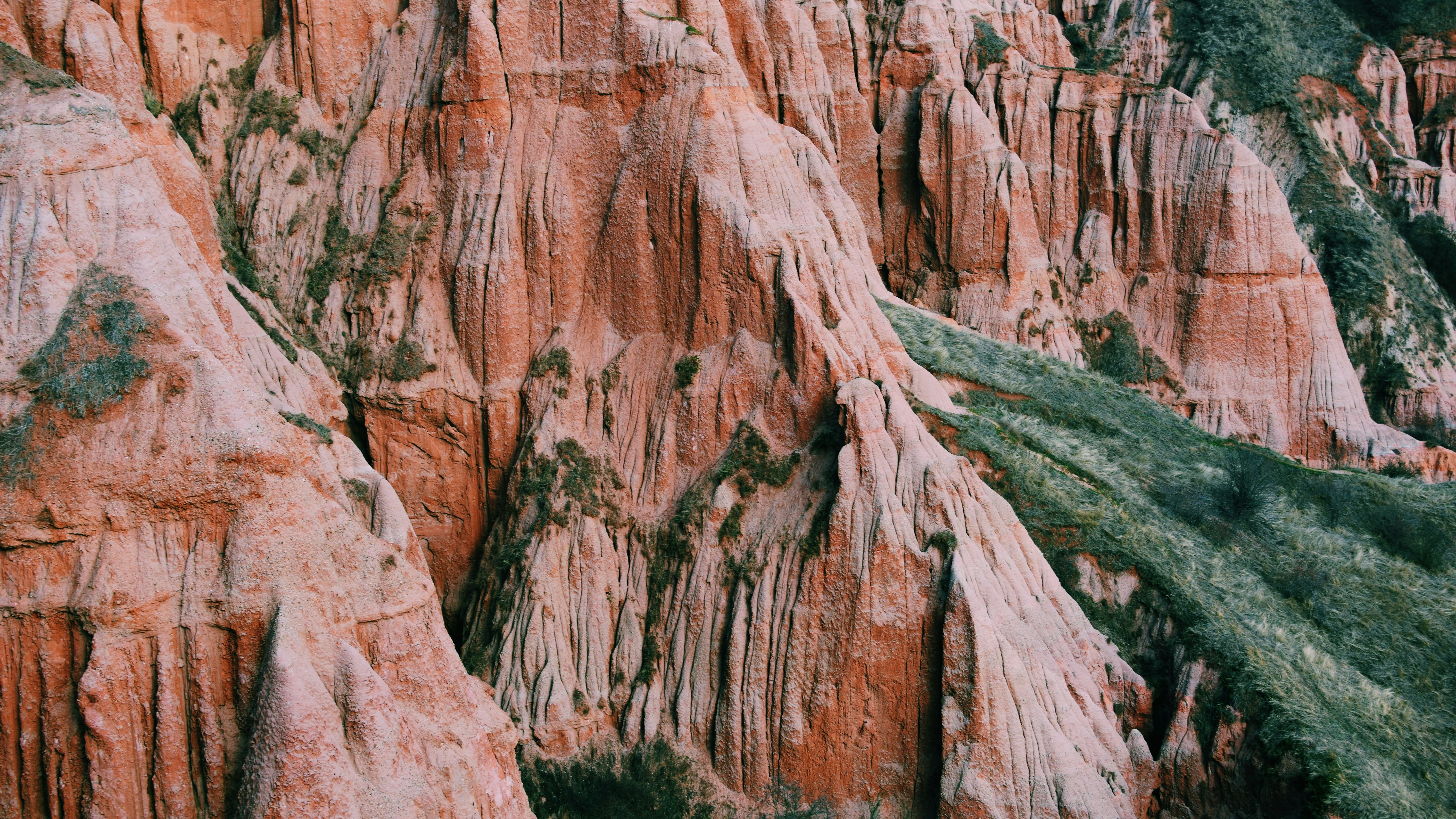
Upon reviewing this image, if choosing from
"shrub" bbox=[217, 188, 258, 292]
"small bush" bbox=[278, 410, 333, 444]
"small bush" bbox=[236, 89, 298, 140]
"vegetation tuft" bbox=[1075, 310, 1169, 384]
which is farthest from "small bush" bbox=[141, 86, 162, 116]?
"vegetation tuft" bbox=[1075, 310, 1169, 384]

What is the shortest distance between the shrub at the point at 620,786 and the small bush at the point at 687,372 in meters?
7.34

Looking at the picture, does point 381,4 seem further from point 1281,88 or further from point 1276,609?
point 1281,88

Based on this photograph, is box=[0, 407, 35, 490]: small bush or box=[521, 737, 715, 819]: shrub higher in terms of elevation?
box=[0, 407, 35, 490]: small bush

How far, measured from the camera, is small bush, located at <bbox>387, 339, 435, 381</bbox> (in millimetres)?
27266

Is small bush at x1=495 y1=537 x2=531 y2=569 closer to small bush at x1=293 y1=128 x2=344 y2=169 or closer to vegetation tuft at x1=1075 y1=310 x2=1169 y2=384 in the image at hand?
small bush at x1=293 y1=128 x2=344 y2=169

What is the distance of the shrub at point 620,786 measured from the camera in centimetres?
2281

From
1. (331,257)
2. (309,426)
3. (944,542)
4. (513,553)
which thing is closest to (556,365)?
(513,553)

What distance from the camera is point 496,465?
2755 cm

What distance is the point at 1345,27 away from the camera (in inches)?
2092

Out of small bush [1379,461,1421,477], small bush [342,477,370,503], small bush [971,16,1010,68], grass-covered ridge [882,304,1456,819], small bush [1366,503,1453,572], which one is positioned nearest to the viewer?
small bush [342,477,370,503]

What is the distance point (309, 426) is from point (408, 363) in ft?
20.9

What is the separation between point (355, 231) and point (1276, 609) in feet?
73.7

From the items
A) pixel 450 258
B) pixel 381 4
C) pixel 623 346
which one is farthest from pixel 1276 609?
pixel 381 4

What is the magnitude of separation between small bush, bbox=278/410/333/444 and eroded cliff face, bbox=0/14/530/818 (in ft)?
6.85
